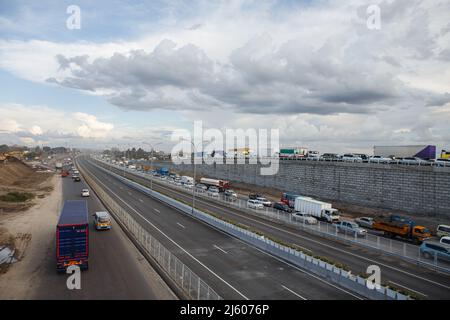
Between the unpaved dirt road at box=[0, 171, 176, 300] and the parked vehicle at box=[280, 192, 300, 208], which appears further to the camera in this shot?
the parked vehicle at box=[280, 192, 300, 208]

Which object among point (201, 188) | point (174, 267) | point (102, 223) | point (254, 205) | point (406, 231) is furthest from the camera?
point (201, 188)

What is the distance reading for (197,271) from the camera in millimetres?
20219

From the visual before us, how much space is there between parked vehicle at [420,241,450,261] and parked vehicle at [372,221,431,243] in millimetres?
6143

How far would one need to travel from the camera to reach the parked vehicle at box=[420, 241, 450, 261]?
23.1 meters

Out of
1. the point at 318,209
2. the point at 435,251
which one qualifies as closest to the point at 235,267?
the point at 435,251

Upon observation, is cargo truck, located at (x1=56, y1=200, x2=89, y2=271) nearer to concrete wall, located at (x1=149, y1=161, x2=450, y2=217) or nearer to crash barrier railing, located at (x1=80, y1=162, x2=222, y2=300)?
crash barrier railing, located at (x1=80, y1=162, x2=222, y2=300)

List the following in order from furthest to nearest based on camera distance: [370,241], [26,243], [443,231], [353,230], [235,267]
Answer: [443,231]
[353,230]
[370,241]
[26,243]
[235,267]

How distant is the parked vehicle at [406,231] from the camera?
30.5 meters

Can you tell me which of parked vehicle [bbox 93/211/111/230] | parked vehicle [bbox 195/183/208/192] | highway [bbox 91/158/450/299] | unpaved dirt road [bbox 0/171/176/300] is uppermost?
parked vehicle [bbox 93/211/111/230]

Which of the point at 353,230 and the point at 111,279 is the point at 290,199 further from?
the point at 111,279

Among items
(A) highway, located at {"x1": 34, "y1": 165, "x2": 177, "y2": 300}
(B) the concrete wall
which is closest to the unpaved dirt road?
(A) highway, located at {"x1": 34, "y1": 165, "x2": 177, "y2": 300}

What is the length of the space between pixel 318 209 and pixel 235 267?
74.6 ft

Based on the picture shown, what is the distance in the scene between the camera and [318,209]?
41.0m
